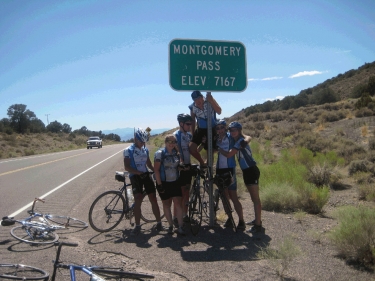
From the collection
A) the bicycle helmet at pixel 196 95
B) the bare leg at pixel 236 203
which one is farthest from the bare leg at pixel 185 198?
the bicycle helmet at pixel 196 95

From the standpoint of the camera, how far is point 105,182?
12.9m

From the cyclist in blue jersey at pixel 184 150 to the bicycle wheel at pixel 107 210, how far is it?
3.69 feet

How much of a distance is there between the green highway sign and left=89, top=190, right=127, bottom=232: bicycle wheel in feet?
7.42

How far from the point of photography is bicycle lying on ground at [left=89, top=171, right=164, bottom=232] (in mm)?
6371

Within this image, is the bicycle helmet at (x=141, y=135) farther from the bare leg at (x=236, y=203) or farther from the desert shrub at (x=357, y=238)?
the desert shrub at (x=357, y=238)

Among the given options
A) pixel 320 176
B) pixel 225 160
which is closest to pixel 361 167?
pixel 320 176

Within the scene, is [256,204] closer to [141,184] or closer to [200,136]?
[200,136]

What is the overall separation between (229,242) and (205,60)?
3155 millimetres

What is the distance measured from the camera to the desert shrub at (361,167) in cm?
1184

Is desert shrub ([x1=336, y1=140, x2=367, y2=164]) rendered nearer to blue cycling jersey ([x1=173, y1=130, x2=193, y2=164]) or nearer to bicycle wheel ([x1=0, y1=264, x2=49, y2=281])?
blue cycling jersey ([x1=173, y1=130, x2=193, y2=164])

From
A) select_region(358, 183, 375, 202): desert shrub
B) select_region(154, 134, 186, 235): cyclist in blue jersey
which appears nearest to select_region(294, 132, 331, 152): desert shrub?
select_region(358, 183, 375, 202): desert shrub

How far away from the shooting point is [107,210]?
646 cm

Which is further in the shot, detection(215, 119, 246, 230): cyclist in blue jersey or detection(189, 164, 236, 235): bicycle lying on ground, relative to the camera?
detection(215, 119, 246, 230): cyclist in blue jersey

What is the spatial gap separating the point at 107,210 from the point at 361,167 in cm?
918
